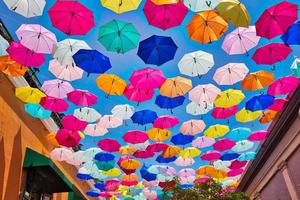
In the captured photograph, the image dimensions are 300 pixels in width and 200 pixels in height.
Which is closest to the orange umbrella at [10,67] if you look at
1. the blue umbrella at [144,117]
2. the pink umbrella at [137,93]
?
the pink umbrella at [137,93]

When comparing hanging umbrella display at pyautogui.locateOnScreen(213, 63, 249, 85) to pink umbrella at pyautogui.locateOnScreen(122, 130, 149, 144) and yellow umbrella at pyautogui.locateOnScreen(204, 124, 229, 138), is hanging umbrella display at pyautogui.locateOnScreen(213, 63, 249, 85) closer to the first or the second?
yellow umbrella at pyautogui.locateOnScreen(204, 124, 229, 138)

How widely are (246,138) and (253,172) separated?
7050mm

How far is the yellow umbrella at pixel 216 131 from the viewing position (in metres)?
12.4

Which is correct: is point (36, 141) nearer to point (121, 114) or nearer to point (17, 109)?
point (17, 109)

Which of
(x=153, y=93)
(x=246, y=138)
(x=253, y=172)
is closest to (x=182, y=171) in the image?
(x=246, y=138)

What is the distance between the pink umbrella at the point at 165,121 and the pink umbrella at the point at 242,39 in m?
3.94

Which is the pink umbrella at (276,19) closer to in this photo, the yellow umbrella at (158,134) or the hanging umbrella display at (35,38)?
the hanging umbrella display at (35,38)

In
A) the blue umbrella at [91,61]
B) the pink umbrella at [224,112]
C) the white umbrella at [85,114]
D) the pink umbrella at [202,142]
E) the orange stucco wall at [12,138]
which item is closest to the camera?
the blue umbrella at [91,61]

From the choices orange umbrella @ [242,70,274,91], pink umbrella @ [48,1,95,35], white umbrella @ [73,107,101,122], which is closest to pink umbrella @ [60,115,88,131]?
white umbrella @ [73,107,101,122]

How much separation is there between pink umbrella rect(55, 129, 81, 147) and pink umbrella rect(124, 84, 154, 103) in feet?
10.8

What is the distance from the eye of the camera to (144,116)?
11.4 meters

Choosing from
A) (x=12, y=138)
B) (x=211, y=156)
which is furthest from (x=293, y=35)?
(x=12, y=138)

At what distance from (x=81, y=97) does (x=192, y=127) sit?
435 centimetres

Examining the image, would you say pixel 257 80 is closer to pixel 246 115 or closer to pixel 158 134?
pixel 246 115
